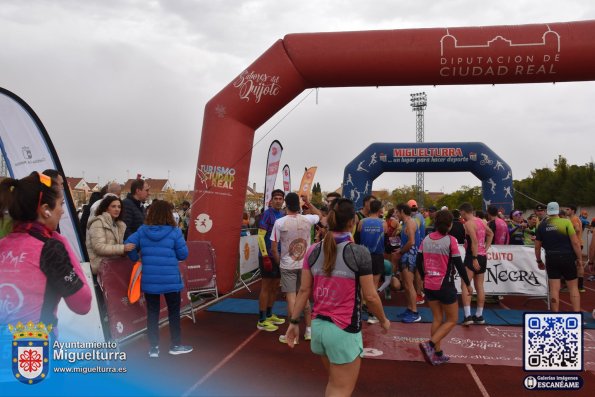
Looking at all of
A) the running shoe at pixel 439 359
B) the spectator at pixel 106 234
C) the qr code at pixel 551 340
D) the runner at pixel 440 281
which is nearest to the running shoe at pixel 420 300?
the runner at pixel 440 281

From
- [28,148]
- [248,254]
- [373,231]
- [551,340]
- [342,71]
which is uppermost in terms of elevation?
[342,71]

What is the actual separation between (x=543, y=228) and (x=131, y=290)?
18.8 feet

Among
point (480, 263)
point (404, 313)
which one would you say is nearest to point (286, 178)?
point (404, 313)

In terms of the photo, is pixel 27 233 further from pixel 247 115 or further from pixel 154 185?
pixel 154 185

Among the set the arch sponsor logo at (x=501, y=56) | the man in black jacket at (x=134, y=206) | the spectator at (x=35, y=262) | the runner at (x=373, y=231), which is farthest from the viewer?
the arch sponsor logo at (x=501, y=56)

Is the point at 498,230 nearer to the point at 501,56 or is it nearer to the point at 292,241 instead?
the point at 501,56

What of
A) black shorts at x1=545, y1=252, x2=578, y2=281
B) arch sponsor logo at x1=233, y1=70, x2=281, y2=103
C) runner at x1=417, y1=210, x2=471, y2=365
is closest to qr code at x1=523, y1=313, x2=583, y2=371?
runner at x1=417, y1=210, x2=471, y2=365

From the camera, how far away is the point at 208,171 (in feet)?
27.1

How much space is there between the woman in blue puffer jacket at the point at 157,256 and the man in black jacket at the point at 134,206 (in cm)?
127

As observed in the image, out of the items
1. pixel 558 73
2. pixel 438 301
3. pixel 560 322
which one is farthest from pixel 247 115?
pixel 560 322

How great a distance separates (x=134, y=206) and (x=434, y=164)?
14372mm

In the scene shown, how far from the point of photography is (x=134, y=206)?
614 cm

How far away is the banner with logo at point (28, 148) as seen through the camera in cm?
445

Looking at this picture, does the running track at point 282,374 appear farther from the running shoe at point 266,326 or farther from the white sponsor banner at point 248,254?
the white sponsor banner at point 248,254
